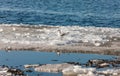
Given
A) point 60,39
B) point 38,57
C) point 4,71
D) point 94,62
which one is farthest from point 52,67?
point 60,39

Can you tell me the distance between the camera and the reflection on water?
2897cm

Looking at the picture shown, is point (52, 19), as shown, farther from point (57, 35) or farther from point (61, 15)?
point (57, 35)

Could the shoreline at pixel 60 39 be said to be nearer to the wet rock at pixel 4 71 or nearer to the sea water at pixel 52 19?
the sea water at pixel 52 19

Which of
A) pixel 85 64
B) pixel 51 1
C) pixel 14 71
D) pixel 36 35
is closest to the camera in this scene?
pixel 14 71

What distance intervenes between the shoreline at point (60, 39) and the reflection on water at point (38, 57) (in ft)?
2.70

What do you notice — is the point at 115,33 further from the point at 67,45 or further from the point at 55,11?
the point at 55,11

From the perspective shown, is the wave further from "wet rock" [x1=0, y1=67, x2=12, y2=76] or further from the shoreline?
"wet rock" [x1=0, y1=67, x2=12, y2=76]

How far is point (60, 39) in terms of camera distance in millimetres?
35375

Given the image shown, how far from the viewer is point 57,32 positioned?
38750 mm

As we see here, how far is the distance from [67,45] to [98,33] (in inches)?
252

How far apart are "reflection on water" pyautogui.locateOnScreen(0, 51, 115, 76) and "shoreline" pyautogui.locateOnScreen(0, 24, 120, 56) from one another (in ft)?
2.70

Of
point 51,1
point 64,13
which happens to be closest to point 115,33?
point 64,13

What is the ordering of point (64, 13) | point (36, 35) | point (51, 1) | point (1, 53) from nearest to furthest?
point (1, 53) < point (36, 35) < point (64, 13) < point (51, 1)

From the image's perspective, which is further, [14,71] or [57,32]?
[57,32]
